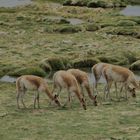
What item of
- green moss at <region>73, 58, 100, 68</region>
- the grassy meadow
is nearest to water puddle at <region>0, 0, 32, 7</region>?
the grassy meadow

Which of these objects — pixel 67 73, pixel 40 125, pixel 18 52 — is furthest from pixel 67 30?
pixel 40 125

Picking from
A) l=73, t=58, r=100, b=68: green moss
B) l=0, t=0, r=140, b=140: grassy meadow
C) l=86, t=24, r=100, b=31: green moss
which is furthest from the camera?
l=86, t=24, r=100, b=31: green moss

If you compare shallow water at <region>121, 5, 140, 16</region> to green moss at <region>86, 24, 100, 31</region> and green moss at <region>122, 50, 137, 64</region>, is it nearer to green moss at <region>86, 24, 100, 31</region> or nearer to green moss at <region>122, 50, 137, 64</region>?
green moss at <region>86, 24, 100, 31</region>

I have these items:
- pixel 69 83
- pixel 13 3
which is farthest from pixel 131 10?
pixel 69 83

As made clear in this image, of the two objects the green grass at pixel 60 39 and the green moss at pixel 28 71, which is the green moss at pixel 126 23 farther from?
Result: the green moss at pixel 28 71

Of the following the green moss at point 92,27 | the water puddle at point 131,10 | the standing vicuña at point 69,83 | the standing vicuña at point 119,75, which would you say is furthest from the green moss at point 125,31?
the standing vicuña at point 69,83

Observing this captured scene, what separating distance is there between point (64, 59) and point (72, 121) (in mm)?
18315

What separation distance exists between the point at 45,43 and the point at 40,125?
27249 millimetres

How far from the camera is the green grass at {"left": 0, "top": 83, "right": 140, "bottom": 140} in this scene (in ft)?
54.1

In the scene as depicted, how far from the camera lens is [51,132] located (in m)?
16.9

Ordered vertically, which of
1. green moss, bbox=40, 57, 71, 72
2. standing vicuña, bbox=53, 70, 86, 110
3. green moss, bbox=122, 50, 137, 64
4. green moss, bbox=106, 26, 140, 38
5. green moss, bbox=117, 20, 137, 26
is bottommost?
green moss, bbox=117, 20, 137, 26

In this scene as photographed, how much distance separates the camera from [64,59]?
36562mm

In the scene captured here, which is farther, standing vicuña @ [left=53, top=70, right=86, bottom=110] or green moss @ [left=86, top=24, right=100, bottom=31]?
green moss @ [left=86, top=24, right=100, bottom=31]

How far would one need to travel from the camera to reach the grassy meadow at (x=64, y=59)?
1728cm
